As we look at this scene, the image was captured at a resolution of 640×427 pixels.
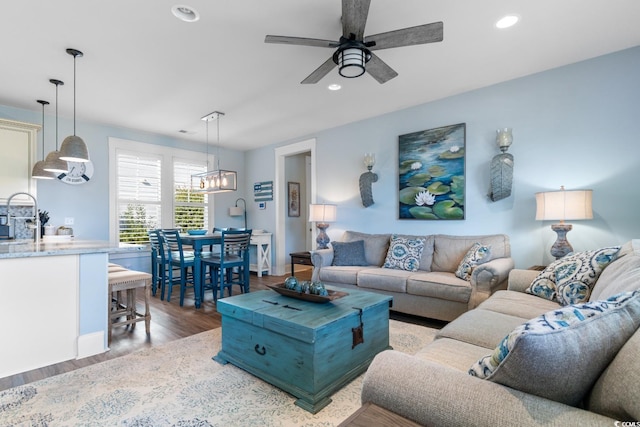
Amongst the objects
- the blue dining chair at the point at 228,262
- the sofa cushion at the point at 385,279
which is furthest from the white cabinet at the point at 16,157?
the sofa cushion at the point at 385,279

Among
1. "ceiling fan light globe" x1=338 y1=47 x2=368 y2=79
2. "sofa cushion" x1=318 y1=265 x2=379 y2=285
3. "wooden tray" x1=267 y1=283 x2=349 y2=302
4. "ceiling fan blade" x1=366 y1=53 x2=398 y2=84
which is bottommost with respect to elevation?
"sofa cushion" x1=318 y1=265 x2=379 y2=285

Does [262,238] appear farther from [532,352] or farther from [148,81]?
[532,352]

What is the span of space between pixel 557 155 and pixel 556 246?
3.17 ft

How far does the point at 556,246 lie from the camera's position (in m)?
2.92

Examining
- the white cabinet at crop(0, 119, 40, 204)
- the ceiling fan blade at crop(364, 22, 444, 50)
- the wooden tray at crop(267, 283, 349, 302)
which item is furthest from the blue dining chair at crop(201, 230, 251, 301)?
the ceiling fan blade at crop(364, 22, 444, 50)

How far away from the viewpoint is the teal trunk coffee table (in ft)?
6.11

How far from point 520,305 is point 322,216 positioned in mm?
3057

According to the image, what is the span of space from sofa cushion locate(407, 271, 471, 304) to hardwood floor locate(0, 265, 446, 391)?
1.19 ft

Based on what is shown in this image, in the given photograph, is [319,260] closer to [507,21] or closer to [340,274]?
[340,274]

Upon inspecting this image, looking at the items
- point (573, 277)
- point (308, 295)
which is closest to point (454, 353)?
point (308, 295)

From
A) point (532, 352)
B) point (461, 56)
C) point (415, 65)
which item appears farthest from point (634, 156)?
point (532, 352)

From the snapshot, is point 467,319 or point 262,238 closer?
point 467,319

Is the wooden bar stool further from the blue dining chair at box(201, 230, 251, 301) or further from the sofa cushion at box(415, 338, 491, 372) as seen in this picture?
the sofa cushion at box(415, 338, 491, 372)

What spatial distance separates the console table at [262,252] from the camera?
601cm
